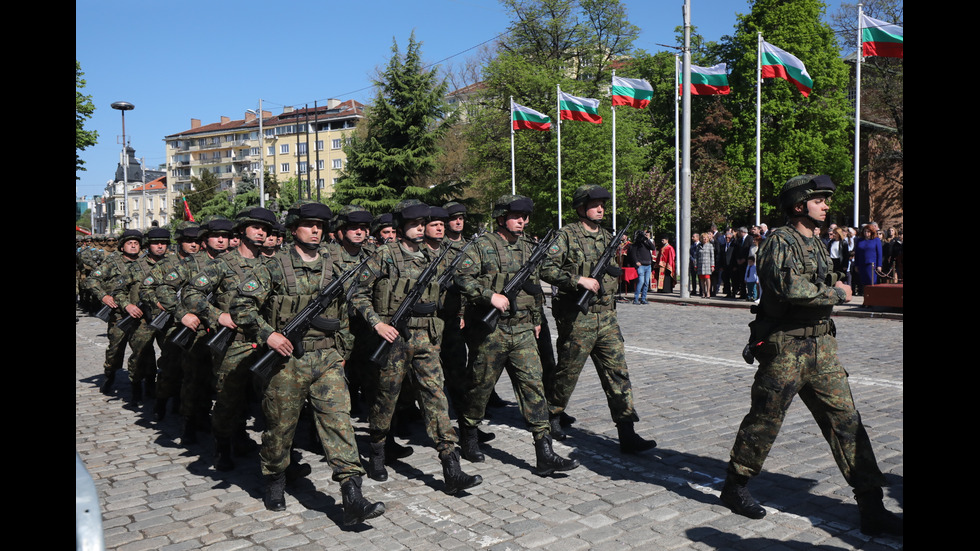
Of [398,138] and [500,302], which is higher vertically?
[398,138]

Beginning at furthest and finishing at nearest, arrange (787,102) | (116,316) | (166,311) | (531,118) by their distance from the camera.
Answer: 1. (787,102)
2. (531,118)
3. (116,316)
4. (166,311)

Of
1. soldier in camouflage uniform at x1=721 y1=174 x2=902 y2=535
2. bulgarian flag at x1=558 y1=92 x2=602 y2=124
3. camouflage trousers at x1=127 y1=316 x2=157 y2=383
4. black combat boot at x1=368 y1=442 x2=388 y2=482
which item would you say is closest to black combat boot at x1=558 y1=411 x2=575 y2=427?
black combat boot at x1=368 y1=442 x2=388 y2=482

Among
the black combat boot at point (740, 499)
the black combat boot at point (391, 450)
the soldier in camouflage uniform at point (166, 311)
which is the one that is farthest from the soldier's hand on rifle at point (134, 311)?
the black combat boot at point (740, 499)

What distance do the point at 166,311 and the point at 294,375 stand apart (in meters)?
3.35

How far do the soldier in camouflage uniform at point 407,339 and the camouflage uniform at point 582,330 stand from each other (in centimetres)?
109

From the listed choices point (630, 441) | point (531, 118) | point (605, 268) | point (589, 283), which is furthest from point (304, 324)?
point (531, 118)

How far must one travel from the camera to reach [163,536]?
5055 millimetres

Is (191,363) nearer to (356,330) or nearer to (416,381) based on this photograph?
(356,330)

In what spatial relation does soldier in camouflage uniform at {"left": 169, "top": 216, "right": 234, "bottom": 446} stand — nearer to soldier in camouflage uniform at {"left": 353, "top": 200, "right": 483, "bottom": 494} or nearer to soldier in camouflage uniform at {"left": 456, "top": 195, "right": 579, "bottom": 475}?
soldier in camouflage uniform at {"left": 353, "top": 200, "right": 483, "bottom": 494}

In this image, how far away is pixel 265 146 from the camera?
115 metres

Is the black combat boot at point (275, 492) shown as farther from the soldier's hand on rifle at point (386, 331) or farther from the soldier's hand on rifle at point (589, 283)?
the soldier's hand on rifle at point (589, 283)

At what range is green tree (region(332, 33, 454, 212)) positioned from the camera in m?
35.8
